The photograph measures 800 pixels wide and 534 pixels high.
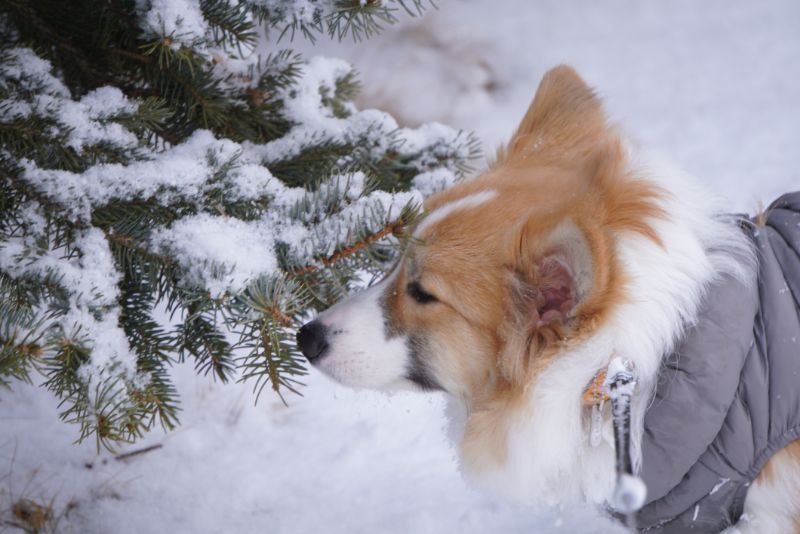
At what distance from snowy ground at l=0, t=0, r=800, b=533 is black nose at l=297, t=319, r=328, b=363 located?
78cm

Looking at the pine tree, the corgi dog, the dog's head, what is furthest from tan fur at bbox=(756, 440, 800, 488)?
the pine tree

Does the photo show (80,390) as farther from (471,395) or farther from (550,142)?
(550,142)

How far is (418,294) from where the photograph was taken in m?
1.56

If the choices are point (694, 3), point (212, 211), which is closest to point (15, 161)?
point (212, 211)

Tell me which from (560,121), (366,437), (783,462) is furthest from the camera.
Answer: (366,437)

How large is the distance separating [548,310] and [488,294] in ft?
0.51

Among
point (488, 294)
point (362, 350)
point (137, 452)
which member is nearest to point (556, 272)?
point (488, 294)

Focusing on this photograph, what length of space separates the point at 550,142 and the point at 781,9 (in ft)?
13.1

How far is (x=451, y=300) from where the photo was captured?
1.52 metres

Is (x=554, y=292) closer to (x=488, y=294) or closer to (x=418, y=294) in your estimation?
(x=488, y=294)

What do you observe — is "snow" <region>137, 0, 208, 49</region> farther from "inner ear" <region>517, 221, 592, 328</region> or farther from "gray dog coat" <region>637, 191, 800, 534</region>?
"gray dog coat" <region>637, 191, 800, 534</region>

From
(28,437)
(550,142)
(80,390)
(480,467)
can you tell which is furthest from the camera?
(28,437)

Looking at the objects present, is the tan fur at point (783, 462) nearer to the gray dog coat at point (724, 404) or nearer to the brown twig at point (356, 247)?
the gray dog coat at point (724, 404)

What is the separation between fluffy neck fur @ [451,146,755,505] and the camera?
132cm
